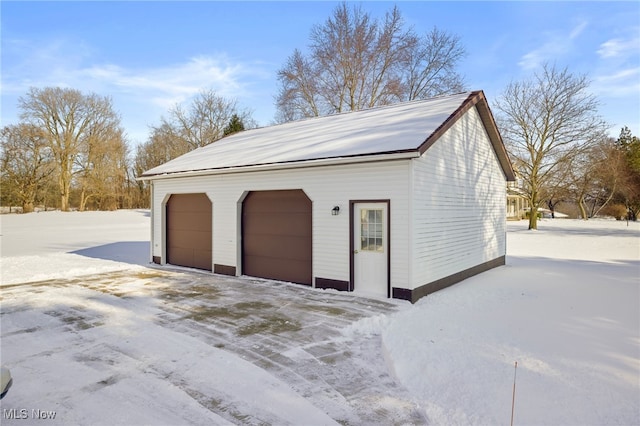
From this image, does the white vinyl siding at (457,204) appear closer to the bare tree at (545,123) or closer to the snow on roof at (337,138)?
A: the snow on roof at (337,138)

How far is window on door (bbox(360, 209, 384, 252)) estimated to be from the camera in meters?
7.32

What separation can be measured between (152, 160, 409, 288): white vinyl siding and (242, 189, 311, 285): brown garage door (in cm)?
23

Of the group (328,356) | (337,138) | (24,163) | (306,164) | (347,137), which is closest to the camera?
(328,356)

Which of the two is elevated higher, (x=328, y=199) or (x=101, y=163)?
(x=101, y=163)

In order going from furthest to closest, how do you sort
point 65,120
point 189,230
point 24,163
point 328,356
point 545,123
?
1. point 65,120
2. point 24,163
3. point 545,123
4. point 189,230
5. point 328,356

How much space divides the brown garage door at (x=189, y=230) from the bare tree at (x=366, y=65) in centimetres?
1674

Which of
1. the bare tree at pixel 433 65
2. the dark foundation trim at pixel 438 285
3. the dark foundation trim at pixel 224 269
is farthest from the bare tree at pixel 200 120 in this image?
the dark foundation trim at pixel 438 285

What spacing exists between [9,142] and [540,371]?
39.8 metres

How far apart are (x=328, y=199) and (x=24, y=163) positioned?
3525cm

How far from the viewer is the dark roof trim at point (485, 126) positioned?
7041 mm

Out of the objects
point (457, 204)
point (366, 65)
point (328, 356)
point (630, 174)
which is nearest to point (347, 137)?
point (457, 204)

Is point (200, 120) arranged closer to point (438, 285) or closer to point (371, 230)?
point (371, 230)

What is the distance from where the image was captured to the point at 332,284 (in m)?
7.80

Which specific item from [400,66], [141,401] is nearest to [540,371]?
[141,401]
